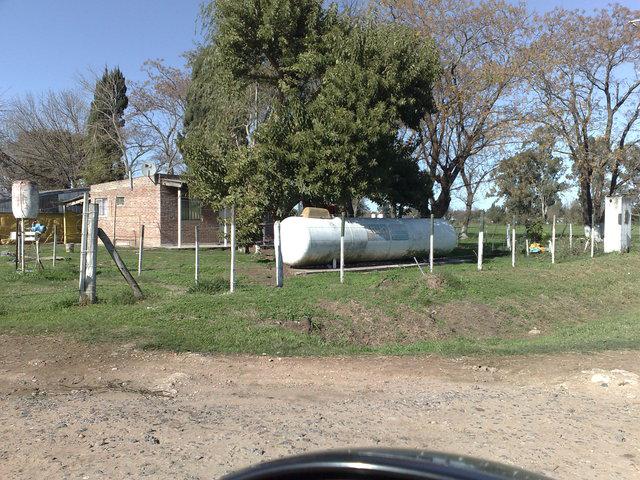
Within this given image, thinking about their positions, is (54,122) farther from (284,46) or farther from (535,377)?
(535,377)

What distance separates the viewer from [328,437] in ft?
16.8

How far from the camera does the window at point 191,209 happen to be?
107 feet

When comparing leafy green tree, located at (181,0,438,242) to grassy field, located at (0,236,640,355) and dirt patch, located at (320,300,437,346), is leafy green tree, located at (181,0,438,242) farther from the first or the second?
dirt patch, located at (320,300,437,346)

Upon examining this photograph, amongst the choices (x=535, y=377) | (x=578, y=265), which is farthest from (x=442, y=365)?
(x=578, y=265)

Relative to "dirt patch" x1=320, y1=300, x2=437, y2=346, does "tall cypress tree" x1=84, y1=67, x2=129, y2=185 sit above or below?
above

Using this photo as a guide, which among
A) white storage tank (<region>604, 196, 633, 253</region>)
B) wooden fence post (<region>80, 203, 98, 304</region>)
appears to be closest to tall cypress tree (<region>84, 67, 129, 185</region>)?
white storage tank (<region>604, 196, 633, 253</region>)

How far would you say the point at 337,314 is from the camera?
1140 cm

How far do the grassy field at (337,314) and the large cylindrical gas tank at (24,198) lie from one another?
185cm

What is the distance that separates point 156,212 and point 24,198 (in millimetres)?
15072

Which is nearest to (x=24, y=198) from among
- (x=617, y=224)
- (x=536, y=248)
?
(x=536, y=248)

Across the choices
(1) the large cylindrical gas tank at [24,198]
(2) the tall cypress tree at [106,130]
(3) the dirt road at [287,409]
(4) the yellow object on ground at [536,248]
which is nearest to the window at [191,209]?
(1) the large cylindrical gas tank at [24,198]

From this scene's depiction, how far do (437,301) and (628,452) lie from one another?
7.99 metres

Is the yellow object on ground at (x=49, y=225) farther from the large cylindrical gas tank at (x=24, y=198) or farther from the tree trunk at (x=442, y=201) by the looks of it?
the tree trunk at (x=442, y=201)

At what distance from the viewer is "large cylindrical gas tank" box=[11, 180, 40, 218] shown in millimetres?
16625
